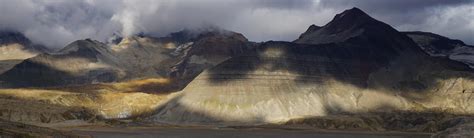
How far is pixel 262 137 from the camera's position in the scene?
18175 centimetres

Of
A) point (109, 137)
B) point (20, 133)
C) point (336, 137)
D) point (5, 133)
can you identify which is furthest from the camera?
point (336, 137)

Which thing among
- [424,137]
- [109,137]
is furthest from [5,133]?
[424,137]

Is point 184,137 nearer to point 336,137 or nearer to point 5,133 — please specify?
point 336,137

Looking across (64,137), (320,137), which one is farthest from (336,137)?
(64,137)

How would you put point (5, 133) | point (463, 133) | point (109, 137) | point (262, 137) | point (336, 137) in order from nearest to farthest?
point (5, 133) < point (463, 133) < point (109, 137) < point (262, 137) < point (336, 137)

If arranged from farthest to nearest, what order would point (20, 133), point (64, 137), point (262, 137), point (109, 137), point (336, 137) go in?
point (336, 137), point (262, 137), point (109, 137), point (64, 137), point (20, 133)

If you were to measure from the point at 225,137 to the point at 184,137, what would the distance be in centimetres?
1099

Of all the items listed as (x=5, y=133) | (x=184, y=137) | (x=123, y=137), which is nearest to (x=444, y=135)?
(x=184, y=137)

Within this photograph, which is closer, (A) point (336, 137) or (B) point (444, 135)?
(B) point (444, 135)

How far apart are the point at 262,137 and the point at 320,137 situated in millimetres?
19041

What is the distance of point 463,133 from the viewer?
136m

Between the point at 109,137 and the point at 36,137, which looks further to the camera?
the point at 109,137

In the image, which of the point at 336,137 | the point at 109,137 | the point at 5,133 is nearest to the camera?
the point at 5,133

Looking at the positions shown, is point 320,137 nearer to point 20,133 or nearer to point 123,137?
point 123,137
